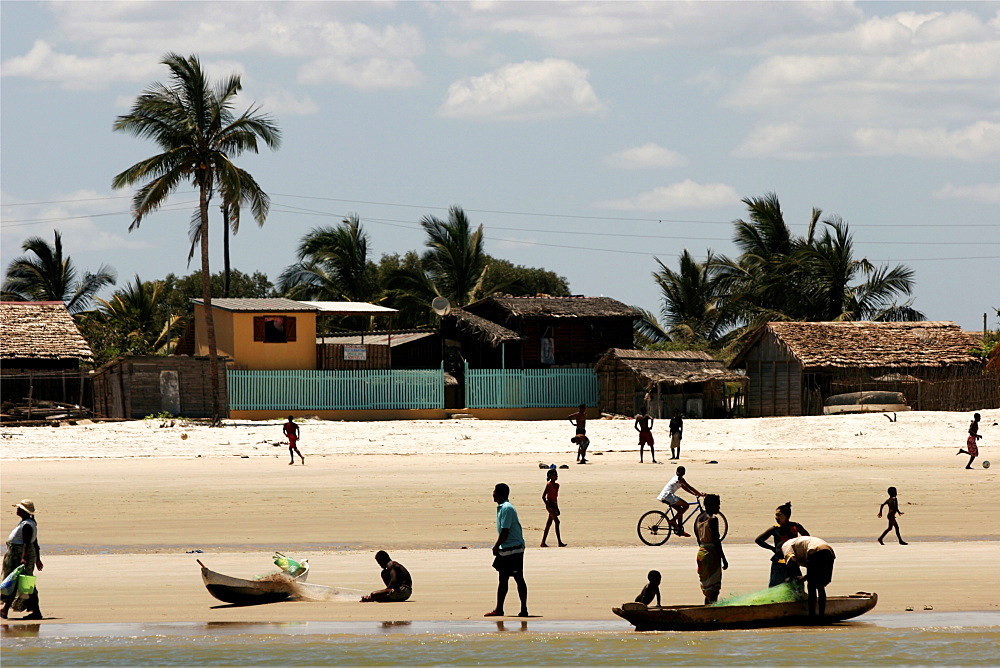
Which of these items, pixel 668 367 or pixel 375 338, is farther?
pixel 375 338

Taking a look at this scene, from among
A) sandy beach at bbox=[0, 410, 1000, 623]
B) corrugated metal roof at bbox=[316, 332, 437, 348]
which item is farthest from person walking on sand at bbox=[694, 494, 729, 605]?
corrugated metal roof at bbox=[316, 332, 437, 348]

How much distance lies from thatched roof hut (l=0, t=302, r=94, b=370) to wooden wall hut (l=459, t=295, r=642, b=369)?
41.1 ft

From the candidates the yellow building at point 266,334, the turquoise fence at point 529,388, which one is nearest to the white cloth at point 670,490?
the turquoise fence at point 529,388

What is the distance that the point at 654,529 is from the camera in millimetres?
17453

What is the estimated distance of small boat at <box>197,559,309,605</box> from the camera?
13828mm

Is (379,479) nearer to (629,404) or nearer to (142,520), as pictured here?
(142,520)

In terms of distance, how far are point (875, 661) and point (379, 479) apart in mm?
13032

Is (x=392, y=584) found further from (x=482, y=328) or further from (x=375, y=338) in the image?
(x=375, y=338)

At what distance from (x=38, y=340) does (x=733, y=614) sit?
27825mm

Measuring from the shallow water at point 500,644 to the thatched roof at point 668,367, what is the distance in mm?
24391

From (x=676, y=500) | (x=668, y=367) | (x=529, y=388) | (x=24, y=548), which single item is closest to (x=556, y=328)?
(x=529, y=388)

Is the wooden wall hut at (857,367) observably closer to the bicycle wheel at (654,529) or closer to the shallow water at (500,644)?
the bicycle wheel at (654,529)

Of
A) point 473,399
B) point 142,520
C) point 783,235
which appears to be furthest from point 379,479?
point 783,235

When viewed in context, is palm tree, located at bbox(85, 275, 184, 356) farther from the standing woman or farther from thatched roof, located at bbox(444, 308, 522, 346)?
the standing woman
